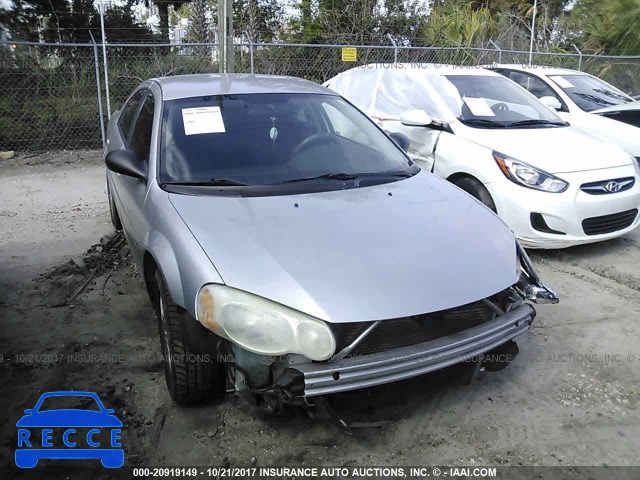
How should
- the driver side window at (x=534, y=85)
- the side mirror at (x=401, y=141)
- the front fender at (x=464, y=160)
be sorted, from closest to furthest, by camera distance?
the side mirror at (x=401, y=141) < the front fender at (x=464, y=160) < the driver side window at (x=534, y=85)

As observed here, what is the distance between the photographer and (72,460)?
246 centimetres

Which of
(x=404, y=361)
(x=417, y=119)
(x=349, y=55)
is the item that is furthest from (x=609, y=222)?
(x=349, y=55)

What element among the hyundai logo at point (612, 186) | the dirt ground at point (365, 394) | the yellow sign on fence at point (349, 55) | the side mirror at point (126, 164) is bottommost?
the dirt ground at point (365, 394)

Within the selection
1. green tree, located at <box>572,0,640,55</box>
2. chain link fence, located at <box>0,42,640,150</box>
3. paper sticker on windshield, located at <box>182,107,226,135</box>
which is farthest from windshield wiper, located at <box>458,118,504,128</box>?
green tree, located at <box>572,0,640,55</box>

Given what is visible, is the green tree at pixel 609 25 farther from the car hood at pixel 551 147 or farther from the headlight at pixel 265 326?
the headlight at pixel 265 326

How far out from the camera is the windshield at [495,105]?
219 inches

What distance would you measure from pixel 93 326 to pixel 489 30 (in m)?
13.8

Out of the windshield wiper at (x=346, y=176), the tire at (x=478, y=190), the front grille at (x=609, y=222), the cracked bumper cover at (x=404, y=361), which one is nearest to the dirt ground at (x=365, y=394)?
the cracked bumper cover at (x=404, y=361)

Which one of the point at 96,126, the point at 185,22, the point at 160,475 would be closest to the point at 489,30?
the point at 185,22

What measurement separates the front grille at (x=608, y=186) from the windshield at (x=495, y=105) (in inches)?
41.6

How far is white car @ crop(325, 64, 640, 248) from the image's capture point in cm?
467

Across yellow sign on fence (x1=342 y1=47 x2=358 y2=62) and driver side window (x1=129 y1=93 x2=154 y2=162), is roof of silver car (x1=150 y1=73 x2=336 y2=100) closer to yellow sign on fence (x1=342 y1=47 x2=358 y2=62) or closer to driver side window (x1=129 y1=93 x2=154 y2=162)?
driver side window (x1=129 y1=93 x2=154 y2=162)

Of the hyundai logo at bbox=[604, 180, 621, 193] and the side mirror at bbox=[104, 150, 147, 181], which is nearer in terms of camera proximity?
the side mirror at bbox=[104, 150, 147, 181]

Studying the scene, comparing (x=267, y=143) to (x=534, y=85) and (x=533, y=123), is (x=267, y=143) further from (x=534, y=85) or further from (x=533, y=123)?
(x=534, y=85)
